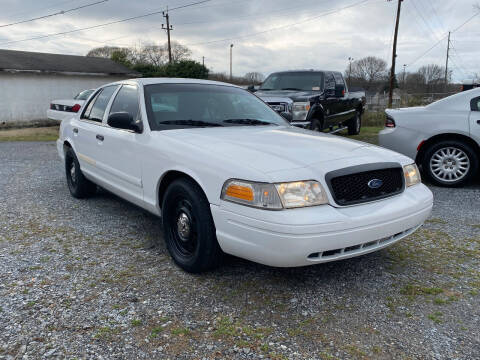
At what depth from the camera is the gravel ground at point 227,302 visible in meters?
2.40

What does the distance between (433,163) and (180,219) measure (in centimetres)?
469

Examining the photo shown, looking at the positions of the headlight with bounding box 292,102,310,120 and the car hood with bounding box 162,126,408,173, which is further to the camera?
the headlight with bounding box 292,102,310,120

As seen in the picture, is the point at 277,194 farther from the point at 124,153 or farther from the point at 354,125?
the point at 354,125

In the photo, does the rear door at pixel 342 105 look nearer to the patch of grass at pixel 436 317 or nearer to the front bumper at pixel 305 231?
the front bumper at pixel 305 231

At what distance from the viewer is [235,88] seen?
4711 mm

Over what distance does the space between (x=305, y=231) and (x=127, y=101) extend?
260 cm

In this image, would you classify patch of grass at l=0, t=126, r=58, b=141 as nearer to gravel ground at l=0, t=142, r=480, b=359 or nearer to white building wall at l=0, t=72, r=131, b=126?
white building wall at l=0, t=72, r=131, b=126

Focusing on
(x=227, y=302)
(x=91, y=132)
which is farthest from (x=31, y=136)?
(x=227, y=302)

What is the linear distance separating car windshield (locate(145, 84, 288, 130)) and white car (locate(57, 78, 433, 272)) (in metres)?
0.01

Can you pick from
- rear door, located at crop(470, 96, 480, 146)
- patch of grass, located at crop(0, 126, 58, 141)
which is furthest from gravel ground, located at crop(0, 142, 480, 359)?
patch of grass, located at crop(0, 126, 58, 141)

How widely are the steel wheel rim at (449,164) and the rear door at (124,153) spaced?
465 centimetres

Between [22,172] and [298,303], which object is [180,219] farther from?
[22,172]

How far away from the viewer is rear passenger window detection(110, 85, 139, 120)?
406 centimetres

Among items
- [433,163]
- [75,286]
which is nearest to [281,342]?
[75,286]
